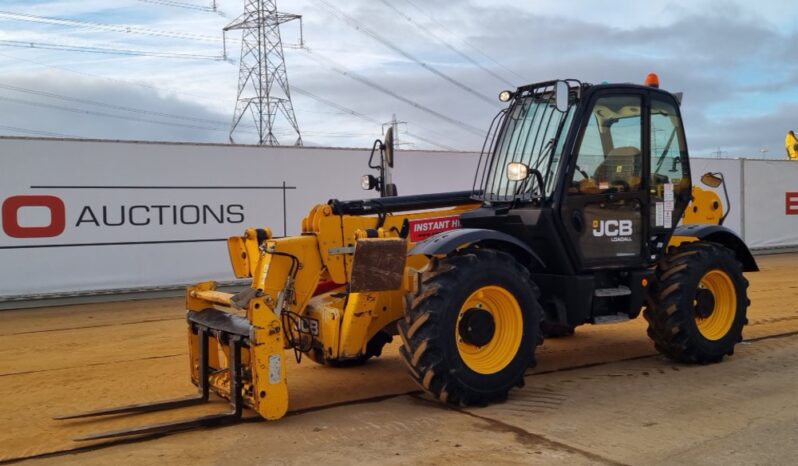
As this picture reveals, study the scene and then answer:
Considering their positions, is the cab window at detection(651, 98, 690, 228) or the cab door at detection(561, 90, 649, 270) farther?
the cab window at detection(651, 98, 690, 228)

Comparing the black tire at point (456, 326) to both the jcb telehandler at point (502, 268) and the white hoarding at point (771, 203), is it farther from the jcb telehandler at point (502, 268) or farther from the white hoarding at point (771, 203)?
the white hoarding at point (771, 203)

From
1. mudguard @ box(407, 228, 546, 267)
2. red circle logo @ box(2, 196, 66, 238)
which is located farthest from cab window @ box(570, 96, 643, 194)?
red circle logo @ box(2, 196, 66, 238)

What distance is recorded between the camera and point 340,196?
14.9m

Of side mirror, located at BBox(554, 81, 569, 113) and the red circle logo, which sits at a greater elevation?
side mirror, located at BBox(554, 81, 569, 113)

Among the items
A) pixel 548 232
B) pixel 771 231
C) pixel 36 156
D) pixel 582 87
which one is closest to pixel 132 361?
pixel 548 232

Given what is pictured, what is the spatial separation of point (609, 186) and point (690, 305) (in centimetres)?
138

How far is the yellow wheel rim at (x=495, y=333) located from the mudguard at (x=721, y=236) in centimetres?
247

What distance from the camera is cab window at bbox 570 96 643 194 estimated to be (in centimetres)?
652

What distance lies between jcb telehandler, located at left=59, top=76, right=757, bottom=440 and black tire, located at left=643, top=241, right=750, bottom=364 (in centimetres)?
2

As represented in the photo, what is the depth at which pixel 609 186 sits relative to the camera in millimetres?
6672

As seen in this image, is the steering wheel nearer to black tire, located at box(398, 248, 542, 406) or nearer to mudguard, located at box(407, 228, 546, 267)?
mudguard, located at box(407, 228, 546, 267)

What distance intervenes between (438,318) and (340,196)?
9.76 metres

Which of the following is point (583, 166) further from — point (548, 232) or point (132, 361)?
point (132, 361)

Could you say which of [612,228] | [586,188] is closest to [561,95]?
[586,188]
